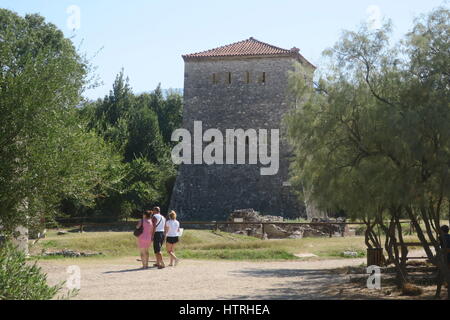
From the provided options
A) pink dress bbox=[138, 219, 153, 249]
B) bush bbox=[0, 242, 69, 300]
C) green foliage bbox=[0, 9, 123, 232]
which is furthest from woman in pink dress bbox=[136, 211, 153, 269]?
bush bbox=[0, 242, 69, 300]

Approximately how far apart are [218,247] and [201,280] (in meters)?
9.42

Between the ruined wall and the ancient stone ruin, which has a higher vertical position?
the ruined wall

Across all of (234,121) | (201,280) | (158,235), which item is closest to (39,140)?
(158,235)

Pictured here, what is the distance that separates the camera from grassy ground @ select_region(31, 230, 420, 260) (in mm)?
20922

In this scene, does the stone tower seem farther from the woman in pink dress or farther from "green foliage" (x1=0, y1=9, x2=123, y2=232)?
"green foliage" (x1=0, y1=9, x2=123, y2=232)

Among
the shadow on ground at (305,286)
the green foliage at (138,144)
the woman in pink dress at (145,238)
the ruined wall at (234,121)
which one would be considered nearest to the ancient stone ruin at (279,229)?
the ruined wall at (234,121)

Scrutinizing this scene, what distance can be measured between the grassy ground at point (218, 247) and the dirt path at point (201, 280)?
7.17ft

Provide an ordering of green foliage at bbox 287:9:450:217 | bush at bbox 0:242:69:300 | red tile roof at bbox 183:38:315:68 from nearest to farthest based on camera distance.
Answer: bush at bbox 0:242:69:300
green foliage at bbox 287:9:450:217
red tile roof at bbox 183:38:315:68

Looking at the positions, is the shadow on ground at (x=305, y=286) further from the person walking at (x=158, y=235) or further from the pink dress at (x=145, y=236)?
the pink dress at (x=145, y=236)

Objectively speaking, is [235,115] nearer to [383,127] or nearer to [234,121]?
[234,121]

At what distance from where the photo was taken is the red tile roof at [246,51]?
121ft

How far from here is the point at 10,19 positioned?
3706 cm

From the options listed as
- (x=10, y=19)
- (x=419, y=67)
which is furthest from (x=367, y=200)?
(x=10, y=19)

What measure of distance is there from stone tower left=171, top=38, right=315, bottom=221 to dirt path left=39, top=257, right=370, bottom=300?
17.9m
